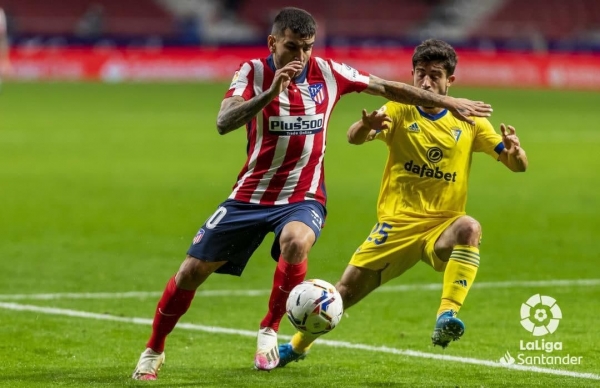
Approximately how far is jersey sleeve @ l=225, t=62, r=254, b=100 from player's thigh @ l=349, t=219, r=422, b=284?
1.21 metres

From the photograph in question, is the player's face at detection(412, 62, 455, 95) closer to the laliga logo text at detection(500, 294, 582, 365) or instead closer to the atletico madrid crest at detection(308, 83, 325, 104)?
the atletico madrid crest at detection(308, 83, 325, 104)

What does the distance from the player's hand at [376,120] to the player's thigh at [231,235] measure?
78 centimetres

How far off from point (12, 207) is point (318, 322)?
29.6 ft

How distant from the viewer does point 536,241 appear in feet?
41.0

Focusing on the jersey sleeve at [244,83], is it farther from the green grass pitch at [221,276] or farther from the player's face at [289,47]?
the green grass pitch at [221,276]

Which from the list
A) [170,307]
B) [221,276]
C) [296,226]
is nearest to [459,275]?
[296,226]

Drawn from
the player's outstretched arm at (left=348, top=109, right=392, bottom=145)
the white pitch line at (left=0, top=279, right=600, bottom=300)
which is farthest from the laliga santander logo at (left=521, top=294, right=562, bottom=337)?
the player's outstretched arm at (left=348, top=109, right=392, bottom=145)

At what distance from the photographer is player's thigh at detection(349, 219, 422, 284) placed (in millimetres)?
7299

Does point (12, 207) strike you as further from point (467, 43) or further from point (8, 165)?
point (467, 43)

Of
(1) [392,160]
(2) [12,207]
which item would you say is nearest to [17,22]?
(2) [12,207]

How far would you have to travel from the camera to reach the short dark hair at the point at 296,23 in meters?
6.71

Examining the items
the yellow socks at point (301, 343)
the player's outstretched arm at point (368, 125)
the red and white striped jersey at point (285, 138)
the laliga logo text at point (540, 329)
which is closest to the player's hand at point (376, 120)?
the player's outstretched arm at point (368, 125)

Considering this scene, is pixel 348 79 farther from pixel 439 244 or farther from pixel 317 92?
pixel 439 244

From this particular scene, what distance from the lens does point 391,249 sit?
7305mm
